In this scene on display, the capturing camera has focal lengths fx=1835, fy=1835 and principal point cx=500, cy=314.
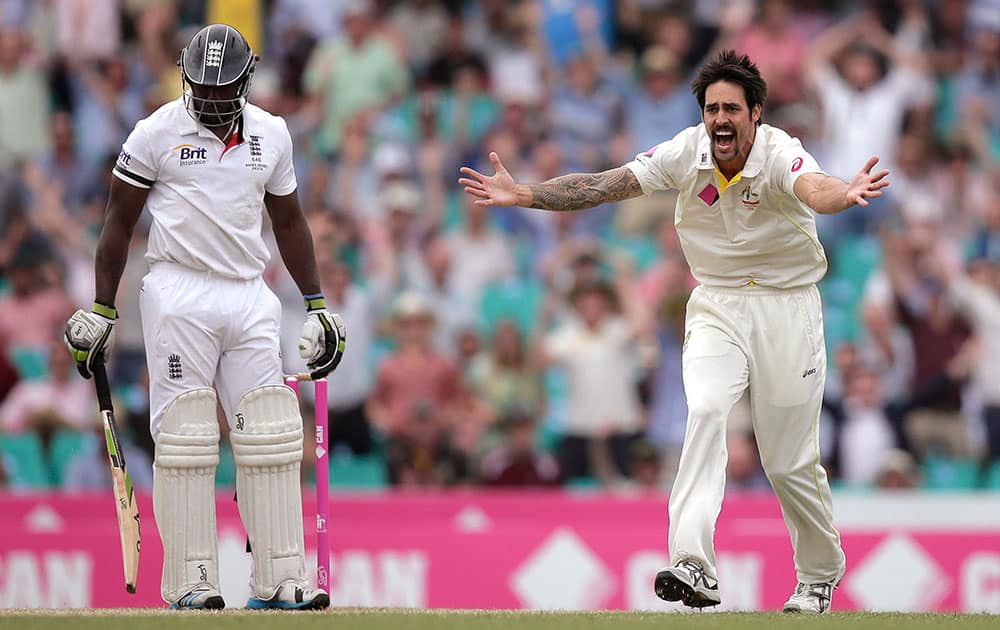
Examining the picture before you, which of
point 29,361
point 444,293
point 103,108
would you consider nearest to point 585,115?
point 444,293

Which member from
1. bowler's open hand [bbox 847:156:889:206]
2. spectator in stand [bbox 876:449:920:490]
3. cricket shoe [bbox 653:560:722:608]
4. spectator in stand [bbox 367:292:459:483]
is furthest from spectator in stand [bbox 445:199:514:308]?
bowler's open hand [bbox 847:156:889:206]

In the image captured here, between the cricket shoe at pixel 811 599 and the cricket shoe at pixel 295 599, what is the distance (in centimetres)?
193

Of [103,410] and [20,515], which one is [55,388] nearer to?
[20,515]

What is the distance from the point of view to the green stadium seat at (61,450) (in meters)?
12.2

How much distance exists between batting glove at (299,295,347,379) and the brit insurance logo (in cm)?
81

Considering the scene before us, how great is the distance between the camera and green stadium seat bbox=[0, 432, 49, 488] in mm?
12250

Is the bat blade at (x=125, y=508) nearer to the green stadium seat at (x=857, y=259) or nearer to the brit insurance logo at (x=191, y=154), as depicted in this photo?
the brit insurance logo at (x=191, y=154)

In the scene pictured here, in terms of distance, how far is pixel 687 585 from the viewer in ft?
22.8

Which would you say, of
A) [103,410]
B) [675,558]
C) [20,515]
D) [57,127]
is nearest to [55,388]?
[20,515]

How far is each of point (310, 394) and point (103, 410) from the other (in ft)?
15.0

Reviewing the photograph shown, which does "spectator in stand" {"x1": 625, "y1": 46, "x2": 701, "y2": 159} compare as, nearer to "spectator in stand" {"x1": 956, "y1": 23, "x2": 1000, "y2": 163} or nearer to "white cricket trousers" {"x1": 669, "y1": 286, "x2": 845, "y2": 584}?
"spectator in stand" {"x1": 956, "y1": 23, "x2": 1000, "y2": 163}

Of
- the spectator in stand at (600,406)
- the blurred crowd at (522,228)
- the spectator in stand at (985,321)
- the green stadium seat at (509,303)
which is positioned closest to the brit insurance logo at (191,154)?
the blurred crowd at (522,228)

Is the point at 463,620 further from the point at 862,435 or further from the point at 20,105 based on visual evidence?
the point at 20,105

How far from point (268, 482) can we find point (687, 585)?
1740mm
